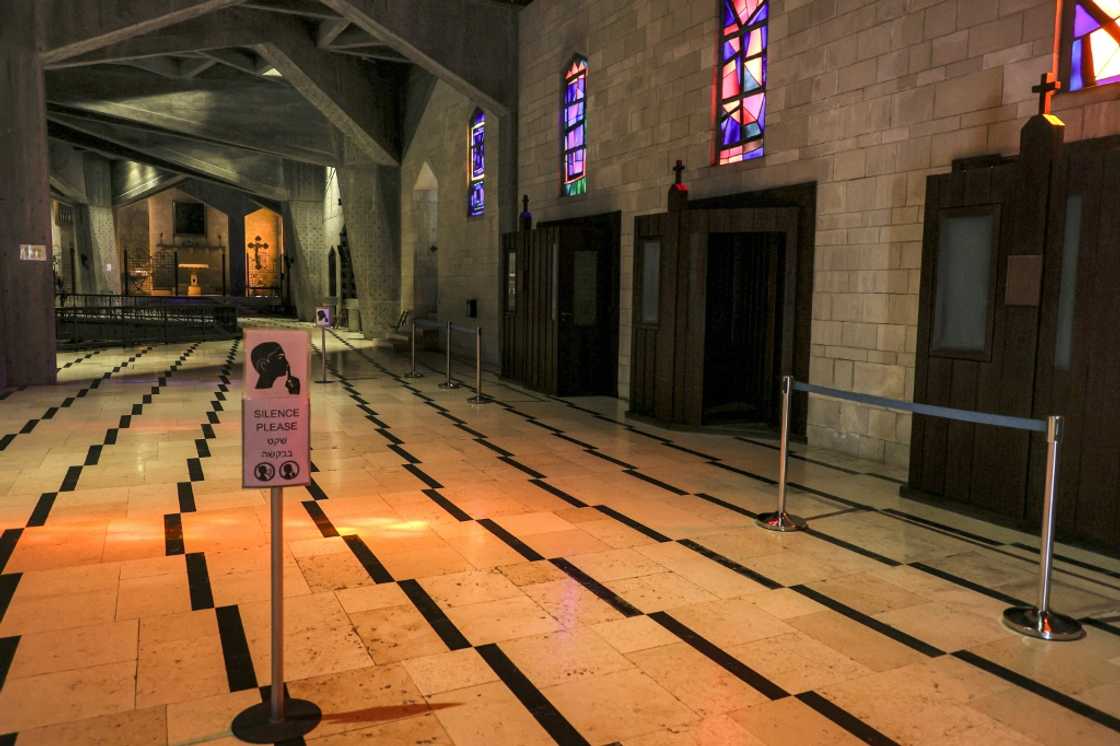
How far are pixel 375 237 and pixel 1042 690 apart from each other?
19920 mm

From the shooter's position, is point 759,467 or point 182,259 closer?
point 759,467

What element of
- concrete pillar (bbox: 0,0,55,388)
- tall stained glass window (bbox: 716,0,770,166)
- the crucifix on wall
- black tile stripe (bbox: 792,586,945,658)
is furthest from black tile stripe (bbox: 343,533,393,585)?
the crucifix on wall

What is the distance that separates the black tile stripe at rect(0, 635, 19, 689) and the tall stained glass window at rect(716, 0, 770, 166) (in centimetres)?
750

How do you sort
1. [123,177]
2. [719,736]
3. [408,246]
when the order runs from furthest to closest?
1. [123,177]
2. [408,246]
3. [719,736]

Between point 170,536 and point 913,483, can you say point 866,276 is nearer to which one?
point 913,483

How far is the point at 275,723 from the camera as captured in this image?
112 inches

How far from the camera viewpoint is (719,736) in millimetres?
2832

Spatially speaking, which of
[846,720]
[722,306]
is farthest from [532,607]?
[722,306]

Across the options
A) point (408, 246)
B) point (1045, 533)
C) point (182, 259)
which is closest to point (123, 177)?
point (182, 259)

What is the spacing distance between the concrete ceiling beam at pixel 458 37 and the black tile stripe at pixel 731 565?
10472 mm

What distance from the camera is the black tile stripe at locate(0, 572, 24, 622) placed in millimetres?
3869

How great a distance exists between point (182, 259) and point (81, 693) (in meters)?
44.0

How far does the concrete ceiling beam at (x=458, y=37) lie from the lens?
1269 centimetres

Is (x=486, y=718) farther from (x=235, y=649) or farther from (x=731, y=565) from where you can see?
(x=731, y=565)
